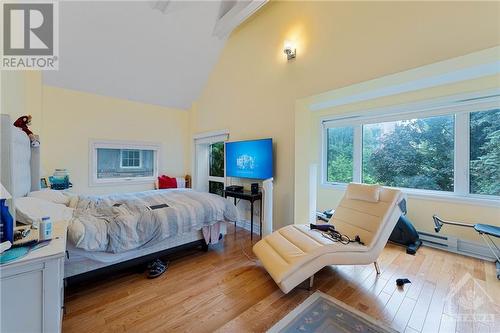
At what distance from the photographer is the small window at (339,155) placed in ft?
14.0

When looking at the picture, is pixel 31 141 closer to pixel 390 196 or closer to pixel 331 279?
pixel 331 279

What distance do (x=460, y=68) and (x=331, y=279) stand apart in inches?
94.5

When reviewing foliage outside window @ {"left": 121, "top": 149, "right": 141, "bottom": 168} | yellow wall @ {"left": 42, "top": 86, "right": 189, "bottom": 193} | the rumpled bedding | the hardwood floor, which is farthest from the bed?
foliage outside window @ {"left": 121, "top": 149, "right": 141, "bottom": 168}

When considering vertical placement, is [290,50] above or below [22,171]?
above

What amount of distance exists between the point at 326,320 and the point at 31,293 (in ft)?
6.16

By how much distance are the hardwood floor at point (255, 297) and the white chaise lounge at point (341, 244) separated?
0.24 m

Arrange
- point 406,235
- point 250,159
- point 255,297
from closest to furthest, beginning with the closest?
point 255,297, point 406,235, point 250,159

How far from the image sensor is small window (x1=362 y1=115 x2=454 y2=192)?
318cm

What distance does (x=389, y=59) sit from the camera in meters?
2.15

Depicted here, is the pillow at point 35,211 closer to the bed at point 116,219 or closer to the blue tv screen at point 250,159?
the bed at point 116,219

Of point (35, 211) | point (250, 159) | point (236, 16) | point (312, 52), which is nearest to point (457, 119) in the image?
point (312, 52)

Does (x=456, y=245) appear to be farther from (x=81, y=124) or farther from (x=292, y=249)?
(x=81, y=124)

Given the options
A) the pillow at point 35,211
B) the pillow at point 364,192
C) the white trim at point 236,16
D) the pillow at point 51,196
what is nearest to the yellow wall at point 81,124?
the pillow at point 51,196

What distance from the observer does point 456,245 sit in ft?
9.42
